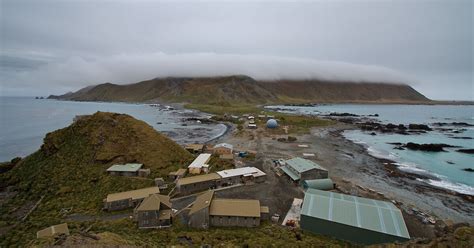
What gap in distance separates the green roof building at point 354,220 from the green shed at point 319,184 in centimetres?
795

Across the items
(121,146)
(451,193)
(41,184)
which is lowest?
(451,193)

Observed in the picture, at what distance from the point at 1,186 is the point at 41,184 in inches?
305

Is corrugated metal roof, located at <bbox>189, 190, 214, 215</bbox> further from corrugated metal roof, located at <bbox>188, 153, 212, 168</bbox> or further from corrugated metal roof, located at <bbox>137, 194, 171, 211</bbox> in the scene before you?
corrugated metal roof, located at <bbox>188, 153, 212, 168</bbox>

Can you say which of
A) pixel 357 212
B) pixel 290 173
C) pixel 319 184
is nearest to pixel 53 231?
pixel 357 212

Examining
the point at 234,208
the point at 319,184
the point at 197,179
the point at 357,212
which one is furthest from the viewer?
the point at 319,184


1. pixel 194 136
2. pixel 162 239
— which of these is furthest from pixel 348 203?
pixel 194 136

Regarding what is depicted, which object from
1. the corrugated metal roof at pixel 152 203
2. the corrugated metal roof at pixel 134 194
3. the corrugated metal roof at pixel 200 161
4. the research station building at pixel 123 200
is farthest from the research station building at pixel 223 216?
the corrugated metal roof at pixel 200 161

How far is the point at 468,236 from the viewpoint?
23562 mm

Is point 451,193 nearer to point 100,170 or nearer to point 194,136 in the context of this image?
point 100,170

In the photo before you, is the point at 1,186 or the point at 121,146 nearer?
the point at 1,186

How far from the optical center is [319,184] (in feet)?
124

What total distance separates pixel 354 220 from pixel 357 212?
5.04 feet

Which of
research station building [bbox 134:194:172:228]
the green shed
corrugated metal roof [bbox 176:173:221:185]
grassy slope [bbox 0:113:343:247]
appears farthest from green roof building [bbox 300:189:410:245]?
research station building [bbox 134:194:172:228]

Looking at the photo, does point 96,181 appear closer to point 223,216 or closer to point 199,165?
point 199,165
